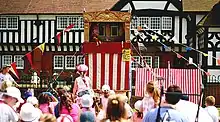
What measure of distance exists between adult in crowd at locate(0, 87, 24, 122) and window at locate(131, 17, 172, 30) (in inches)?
913

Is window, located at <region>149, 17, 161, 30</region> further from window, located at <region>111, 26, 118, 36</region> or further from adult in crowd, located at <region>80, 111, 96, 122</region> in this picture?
adult in crowd, located at <region>80, 111, 96, 122</region>

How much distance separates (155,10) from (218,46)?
4303 mm

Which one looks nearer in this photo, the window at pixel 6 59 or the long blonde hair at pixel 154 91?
the long blonde hair at pixel 154 91

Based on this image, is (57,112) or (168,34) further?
(168,34)

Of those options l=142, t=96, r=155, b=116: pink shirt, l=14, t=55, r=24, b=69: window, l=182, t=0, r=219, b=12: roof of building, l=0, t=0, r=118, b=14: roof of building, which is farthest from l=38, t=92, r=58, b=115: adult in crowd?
l=14, t=55, r=24, b=69: window

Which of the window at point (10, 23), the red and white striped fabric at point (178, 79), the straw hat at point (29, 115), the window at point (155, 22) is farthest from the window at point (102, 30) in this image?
the straw hat at point (29, 115)

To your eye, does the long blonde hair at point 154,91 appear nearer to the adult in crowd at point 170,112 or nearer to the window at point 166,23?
the adult in crowd at point 170,112

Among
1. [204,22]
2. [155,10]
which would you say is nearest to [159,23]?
[155,10]

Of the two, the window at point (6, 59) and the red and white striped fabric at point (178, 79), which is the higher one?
the window at point (6, 59)

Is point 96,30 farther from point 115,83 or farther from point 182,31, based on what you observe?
point 182,31

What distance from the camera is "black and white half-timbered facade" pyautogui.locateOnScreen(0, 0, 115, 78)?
32.2 metres

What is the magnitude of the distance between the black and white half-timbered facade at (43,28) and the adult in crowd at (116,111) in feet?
83.3

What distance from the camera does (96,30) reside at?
72.8ft

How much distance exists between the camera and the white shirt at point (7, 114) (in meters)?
7.81
